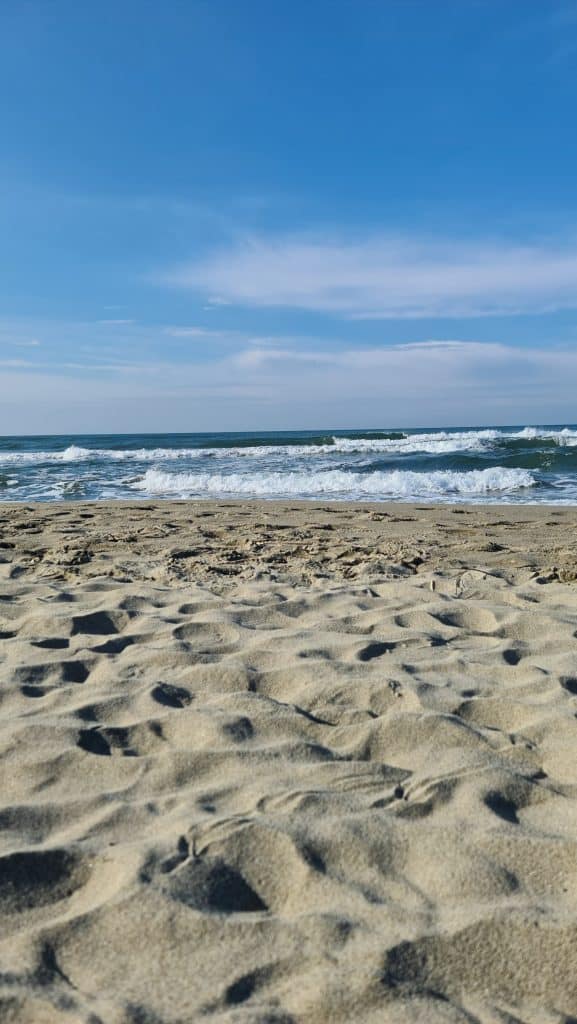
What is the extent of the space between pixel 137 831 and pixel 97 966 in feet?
1.37

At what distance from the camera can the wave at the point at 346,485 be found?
41.5 ft

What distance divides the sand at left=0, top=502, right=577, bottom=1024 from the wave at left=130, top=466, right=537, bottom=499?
857 centimetres

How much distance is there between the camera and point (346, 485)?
44.8ft

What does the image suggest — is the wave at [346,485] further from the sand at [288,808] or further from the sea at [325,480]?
the sand at [288,808]

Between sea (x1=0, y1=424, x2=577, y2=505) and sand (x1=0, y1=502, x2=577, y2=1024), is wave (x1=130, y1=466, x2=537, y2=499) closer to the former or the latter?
sea (x1=0, y1=424, x2=577, y2=505)

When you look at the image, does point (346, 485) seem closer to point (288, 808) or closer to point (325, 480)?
point (325, 480)

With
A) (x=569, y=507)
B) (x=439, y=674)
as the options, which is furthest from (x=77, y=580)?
(x=569, y=507)

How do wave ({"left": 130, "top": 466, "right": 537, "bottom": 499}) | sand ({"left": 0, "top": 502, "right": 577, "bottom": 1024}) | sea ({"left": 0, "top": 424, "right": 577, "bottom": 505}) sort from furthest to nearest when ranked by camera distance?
wave ({"left": 130, "top": 466, "right": 537, "bottom": 499}) < sea ({"left": 0, "top": 424, "right": 577, "bottom": 505}) < sand ({"left": 0, "top": 502, "right": 577, "bottom": 1024})

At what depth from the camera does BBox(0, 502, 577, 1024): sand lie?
4.49ft

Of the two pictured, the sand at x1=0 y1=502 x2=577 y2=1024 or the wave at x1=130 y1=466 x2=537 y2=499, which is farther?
the wave at x1=130 y1=466 x2=537 y2=499

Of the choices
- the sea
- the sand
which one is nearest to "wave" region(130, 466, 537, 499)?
the sea

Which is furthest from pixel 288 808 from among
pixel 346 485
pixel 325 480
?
pixel 325 480

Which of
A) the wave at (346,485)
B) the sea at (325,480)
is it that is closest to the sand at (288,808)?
the sea at (325,480)

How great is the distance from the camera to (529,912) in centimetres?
153
